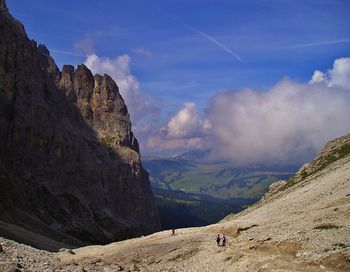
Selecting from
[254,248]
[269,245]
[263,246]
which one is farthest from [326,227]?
[254,248]

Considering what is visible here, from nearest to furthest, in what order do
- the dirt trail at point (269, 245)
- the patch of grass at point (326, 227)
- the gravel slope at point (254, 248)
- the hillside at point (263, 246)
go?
1. the dirt trail at point (269, 245)
2. the hillside at point (263, 246)
3. the gravel slope at point (254, 248)
4. the patch of grass at point (326, 227)

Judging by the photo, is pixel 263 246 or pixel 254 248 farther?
pixel 254 248

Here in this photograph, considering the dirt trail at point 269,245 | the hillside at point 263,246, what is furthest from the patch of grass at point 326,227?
the hillside at point 263,246

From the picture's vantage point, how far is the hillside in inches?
1779

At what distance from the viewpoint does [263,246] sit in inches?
2072

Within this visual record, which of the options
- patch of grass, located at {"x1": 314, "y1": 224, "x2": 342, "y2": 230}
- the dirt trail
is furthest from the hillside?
patch of grass, located at {"x1": 314, "y1": 224, "x2": 342, "y2": 230}

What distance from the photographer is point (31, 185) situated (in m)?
185

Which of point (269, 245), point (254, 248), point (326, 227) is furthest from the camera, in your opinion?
point (254, 248)

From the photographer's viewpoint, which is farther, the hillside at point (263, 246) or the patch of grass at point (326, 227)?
the patch of grass at point (326, 227)

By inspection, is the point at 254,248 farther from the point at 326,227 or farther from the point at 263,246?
the point at 326,227

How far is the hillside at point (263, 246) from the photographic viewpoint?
4519 cm

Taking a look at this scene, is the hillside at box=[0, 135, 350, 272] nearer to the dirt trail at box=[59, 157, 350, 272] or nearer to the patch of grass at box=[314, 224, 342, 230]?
the dirt trail at box=[59, 157, 350, 272]

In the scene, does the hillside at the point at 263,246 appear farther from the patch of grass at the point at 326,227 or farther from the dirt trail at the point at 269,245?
the patch of grass at the point at 326,227

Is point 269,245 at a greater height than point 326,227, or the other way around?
point 326,227
